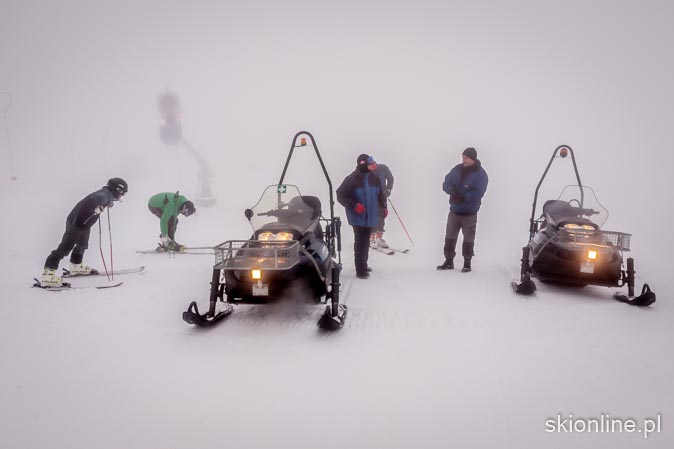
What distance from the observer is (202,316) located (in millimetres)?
4188

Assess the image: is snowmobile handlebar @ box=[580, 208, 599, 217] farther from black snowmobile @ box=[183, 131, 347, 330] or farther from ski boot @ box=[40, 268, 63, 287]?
ski boot @ box=[40, 268, 63, 287]

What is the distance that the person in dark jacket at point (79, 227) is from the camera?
5.64 meters

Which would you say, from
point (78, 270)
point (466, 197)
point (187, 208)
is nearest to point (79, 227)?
point (78, 270)

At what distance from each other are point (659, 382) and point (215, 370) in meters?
3.50

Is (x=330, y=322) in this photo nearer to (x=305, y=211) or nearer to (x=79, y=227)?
(x=305, y=211)

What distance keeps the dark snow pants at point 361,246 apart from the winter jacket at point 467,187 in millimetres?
1539

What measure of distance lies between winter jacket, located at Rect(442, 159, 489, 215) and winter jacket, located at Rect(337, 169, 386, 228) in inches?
52.3

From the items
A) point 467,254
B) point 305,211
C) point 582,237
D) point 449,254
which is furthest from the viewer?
point 449,254

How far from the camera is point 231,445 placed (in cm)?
249

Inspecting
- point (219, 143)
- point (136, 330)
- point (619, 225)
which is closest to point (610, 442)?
point (136, 330)

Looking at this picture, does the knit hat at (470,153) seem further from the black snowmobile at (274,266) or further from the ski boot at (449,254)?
the black snowmobile at (274,266)

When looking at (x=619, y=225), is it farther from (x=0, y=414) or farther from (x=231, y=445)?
(x=0, y=414)

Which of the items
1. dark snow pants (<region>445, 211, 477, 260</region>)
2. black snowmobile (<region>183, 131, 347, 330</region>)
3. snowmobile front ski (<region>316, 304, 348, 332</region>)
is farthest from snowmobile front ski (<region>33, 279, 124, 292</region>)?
dark snow pants (<region>445, 211, 477, 260</region>)

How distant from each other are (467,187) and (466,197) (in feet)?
0.52
